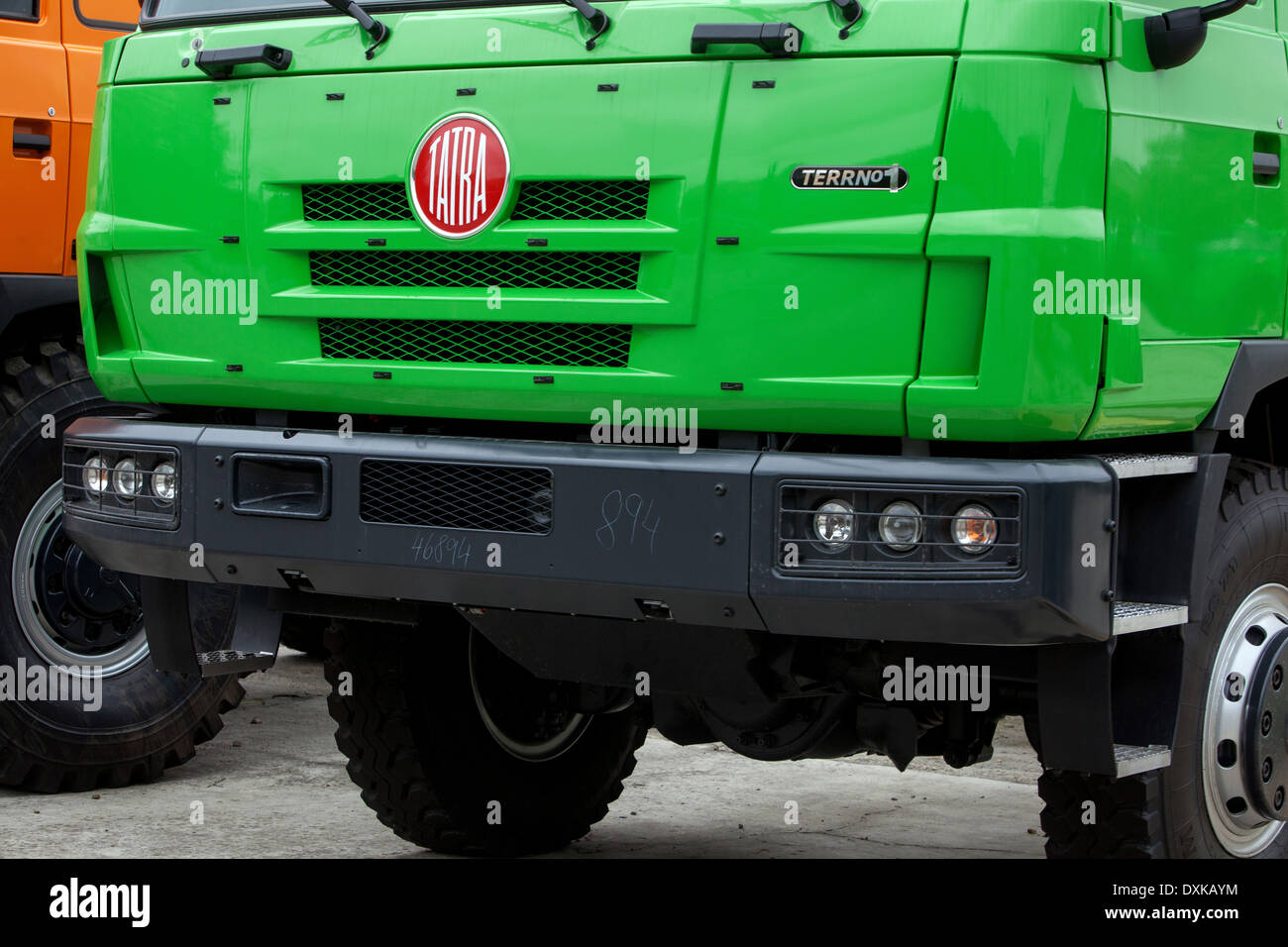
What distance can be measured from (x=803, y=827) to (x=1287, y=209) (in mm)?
2857

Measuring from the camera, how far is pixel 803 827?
6.50 metres

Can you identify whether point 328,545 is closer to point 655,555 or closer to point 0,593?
point 655,555

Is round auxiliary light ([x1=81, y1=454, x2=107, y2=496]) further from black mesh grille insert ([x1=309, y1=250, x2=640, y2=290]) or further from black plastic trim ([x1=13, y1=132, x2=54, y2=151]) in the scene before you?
black plastic trim ([x1=13, y1=132, x2=54, y2=151])

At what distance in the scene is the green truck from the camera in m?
3.88

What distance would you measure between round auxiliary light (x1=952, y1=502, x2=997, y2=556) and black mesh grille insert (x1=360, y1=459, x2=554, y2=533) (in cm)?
91

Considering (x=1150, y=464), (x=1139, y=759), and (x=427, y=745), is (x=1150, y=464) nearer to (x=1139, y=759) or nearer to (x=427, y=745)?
(x=1139, y=759)

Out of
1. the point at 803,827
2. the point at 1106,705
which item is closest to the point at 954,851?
the point at 803,827

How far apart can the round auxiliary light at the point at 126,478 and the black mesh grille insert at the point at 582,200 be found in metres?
1.26

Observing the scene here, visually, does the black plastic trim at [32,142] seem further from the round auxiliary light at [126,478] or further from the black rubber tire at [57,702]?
the round auxiliary light at [126,478]

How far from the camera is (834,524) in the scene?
398 cm

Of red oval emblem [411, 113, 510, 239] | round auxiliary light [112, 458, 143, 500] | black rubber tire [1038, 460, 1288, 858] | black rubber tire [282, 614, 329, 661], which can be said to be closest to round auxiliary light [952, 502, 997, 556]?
black rubber tire [1038, 460, 1288, 858]

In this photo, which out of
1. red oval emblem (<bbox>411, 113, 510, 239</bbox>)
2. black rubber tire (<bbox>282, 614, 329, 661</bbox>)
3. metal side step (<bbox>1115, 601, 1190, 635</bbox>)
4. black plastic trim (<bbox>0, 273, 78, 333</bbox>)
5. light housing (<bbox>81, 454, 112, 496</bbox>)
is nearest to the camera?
metal side step (<bbox>1115, 601, 1190, 635</bbox>)

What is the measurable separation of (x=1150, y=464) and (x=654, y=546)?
110cm

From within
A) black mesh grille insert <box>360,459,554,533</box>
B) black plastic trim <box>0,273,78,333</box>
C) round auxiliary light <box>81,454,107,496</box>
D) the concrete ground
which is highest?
black plastic trim <box>0,273,78,333</box>
